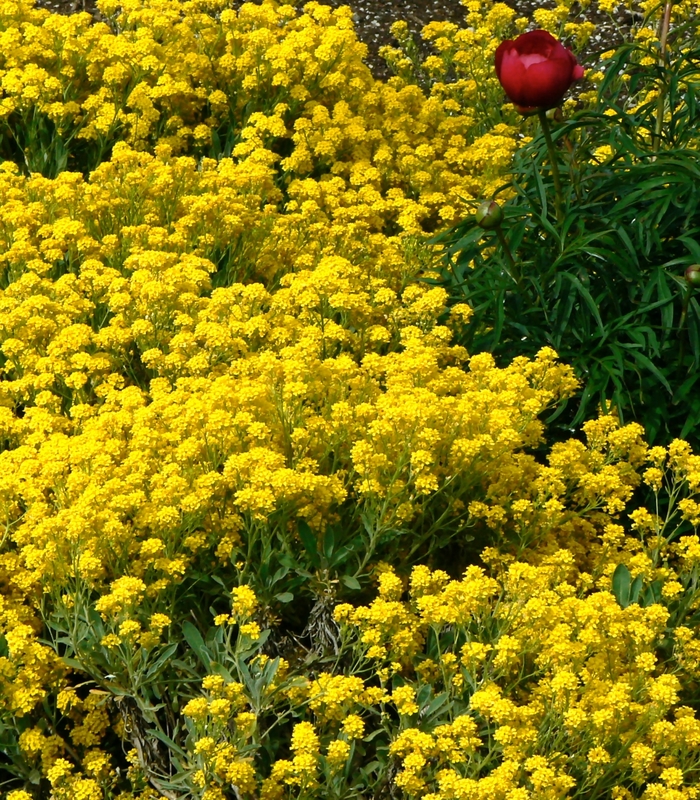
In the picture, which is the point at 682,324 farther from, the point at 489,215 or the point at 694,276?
the point at 489,215

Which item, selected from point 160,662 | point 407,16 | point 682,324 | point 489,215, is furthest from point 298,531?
point 407,16

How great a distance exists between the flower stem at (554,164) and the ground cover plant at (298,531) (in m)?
0.41

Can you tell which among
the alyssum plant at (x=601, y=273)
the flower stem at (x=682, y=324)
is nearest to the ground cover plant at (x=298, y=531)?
the alyssum plant at (x=601, y=273)

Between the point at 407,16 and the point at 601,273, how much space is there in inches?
144

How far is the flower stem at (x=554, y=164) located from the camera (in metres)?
3.72

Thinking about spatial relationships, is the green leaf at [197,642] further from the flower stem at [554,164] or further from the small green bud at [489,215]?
the flower stem at [554,164]

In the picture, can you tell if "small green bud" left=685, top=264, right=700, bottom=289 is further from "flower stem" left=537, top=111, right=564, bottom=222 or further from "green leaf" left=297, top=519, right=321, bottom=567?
"green leaf" left=297, top=519, right=321, bottom=567

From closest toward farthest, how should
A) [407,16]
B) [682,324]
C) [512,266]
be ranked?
[682,324] < [512,266] < [407,16]

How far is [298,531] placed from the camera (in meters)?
3.27

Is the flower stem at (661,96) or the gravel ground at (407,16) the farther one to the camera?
the gravel ground at (407,16)

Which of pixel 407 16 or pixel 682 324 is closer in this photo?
pixel 682 324

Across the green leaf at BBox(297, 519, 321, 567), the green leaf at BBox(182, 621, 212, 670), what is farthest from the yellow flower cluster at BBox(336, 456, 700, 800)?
the green leaf at BBox(182, 621, 212, 670)

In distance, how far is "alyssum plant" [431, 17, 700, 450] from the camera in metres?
3.93

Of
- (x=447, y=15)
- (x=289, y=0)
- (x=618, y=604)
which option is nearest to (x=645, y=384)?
(x=618, y=604)
